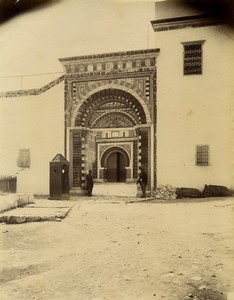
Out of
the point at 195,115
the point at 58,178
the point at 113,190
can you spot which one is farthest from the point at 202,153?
the point at 113,190

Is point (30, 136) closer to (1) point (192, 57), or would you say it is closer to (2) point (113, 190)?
(1) point (192, 57)

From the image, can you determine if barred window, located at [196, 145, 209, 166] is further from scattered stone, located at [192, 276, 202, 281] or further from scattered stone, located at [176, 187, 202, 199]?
scattered stone, located at [192, 276, 202, 281]

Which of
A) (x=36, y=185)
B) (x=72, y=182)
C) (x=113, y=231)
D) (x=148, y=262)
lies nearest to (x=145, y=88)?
(x=72, y=182)

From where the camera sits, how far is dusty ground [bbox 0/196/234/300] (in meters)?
1.08

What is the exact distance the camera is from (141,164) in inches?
81.4

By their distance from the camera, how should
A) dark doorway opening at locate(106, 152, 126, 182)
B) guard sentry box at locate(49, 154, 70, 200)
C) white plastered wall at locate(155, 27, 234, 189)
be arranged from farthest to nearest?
dark doorway opening at locate(106, 152, 126, 182)
guard sentry box at locate(49, 154, 70, 200)
white plastered wall at locate(155, 27, 234, 189)

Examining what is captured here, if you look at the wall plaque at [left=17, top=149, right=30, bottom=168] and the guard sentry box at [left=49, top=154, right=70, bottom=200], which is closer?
the wall plaque at [left=17, top=149, right=30, bottom=168]

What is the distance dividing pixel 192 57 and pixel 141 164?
0.68 metres

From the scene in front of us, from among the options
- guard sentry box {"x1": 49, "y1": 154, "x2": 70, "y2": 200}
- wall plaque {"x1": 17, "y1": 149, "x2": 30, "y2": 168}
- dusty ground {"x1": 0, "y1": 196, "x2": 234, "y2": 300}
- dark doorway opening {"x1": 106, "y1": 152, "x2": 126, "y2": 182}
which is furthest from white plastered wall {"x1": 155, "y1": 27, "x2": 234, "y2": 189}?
dark doorway opening {"x1": 106, "y1": 152, "x2": 126, "y2": 182}

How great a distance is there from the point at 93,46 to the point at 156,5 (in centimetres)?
34

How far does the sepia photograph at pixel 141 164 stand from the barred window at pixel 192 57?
1 cm

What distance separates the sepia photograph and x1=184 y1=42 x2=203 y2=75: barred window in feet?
0.04

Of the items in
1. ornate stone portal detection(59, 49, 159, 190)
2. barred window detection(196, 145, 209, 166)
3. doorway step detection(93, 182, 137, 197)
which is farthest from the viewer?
doorway step detection(93, 182, 137, 197)

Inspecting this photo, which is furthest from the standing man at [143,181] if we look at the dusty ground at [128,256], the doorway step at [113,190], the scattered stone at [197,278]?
the scattered stone at [197,278]
